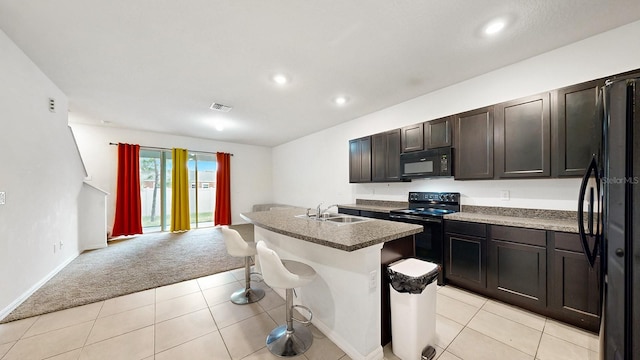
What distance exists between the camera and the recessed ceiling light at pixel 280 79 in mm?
2863

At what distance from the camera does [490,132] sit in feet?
8.43

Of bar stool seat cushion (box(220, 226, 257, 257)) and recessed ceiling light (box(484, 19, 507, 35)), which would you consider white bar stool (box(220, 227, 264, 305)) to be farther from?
recessed ceiling light (box(484, 19, 507, 35))

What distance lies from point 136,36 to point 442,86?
12.2ft

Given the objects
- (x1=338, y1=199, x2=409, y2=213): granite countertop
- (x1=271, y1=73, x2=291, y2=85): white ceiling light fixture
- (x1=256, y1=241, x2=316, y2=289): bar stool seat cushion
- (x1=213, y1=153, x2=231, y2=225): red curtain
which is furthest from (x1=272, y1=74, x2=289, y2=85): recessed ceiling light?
(x1=213, y1=153, x2=231, y2=225): red curtain

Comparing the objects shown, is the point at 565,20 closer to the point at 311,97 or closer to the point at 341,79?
the point at 341,79

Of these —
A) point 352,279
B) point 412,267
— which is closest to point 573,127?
point 412,267

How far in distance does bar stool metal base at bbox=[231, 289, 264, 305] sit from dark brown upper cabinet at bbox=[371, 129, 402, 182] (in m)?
2.58

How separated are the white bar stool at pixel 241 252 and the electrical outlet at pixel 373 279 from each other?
1.33m

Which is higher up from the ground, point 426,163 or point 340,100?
point 340,100

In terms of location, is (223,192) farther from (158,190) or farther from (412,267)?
(412,267)

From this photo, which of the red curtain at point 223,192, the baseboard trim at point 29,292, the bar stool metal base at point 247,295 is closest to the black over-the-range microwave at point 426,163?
the bar stool metal base at point 247,295

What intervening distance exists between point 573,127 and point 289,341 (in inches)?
126

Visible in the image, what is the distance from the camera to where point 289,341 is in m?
1.75

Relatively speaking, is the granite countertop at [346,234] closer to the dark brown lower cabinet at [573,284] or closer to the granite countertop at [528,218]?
the granite countertop at [528,218]
